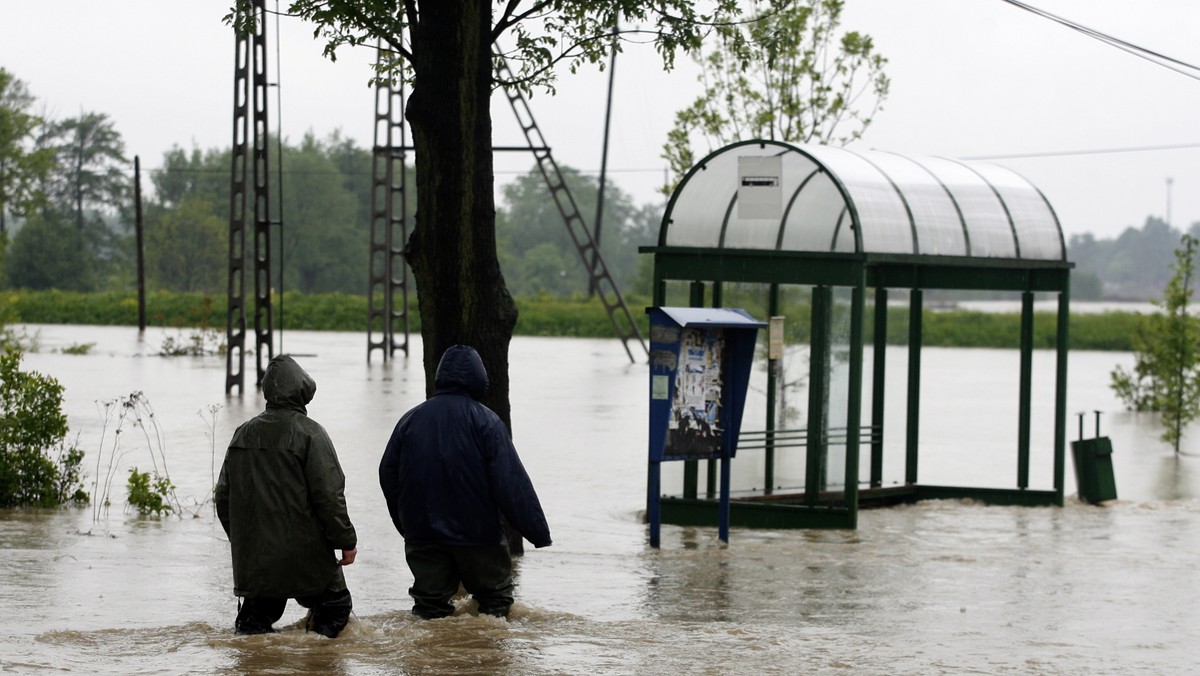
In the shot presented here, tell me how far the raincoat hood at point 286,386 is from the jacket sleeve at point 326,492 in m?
0.17

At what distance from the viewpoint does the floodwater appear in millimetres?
7688

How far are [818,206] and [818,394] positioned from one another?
1.62 meters

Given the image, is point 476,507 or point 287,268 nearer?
point 476,507

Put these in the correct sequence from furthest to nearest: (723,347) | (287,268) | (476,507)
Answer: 1. (287,268)
2. (723,347)
3. (476,507)

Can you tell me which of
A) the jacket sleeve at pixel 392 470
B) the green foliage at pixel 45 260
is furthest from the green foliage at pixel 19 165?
the jacket sleeve at pixel 392 470

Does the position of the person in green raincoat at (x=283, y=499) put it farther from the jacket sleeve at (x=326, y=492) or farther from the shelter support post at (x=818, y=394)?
the shelter support post at (x=818, y=394)

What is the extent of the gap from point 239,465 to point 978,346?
55.2m

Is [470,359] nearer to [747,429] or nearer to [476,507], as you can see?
[476,507]

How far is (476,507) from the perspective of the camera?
7754mm

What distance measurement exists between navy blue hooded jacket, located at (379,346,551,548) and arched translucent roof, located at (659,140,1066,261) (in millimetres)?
5770

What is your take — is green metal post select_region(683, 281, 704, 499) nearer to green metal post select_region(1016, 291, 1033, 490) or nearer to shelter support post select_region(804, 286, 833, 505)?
shelter support post select_region(804, 286, 833, 505)

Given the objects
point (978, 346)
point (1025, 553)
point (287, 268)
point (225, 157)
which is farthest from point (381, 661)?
point (225, 157)

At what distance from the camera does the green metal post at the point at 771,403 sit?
1370cm

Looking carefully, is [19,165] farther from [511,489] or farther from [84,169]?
[511,489]
